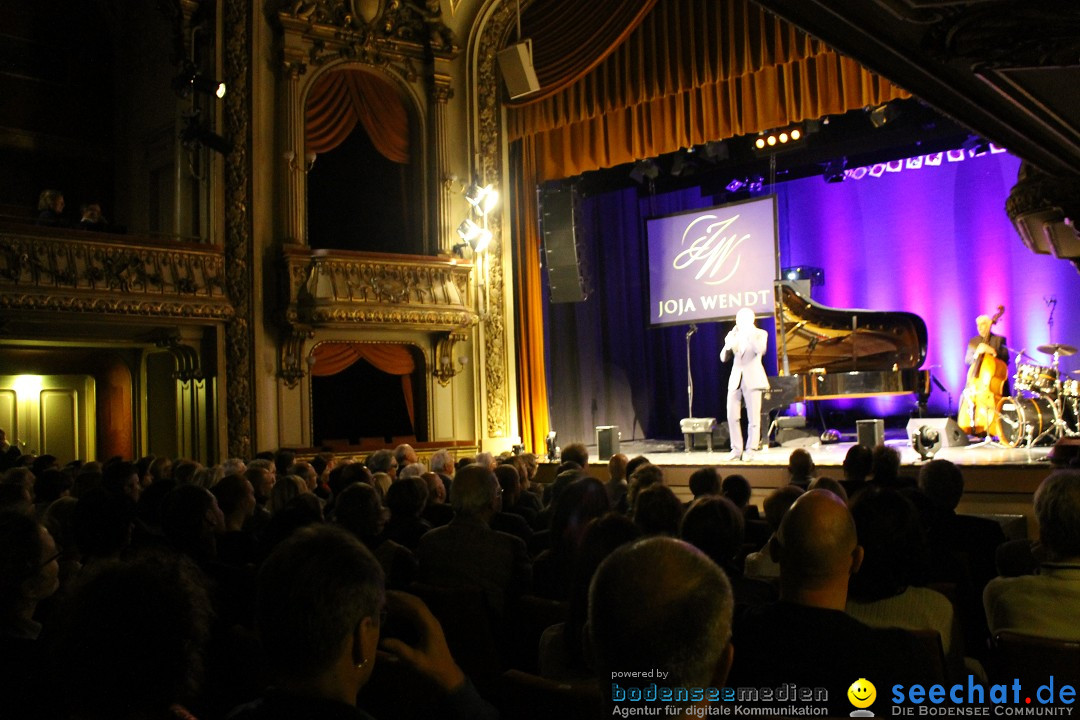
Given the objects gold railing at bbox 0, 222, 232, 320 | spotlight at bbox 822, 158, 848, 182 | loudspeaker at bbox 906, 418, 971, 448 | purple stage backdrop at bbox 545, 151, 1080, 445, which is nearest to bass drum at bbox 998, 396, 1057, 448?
loudspeaker at bbox 906, 418, 971, 448

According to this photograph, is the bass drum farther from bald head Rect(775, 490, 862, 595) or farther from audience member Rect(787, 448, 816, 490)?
bald head Rect(775, 490, 862, 595)

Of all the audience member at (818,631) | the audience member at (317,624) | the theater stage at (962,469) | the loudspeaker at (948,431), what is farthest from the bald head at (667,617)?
the loudspeaker at (948,431)

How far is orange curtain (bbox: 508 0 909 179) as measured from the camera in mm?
10016

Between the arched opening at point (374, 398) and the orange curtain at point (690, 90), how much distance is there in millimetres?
3047

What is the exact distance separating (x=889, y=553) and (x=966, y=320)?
11386 mm

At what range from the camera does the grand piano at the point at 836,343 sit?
11.2 meters

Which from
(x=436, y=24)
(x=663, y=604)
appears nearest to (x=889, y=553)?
(x=663, y=604)

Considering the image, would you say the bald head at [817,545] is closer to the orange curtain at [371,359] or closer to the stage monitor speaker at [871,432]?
the stage monitor speaker at [871,432]

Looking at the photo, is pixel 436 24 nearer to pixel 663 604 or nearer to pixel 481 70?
pixel 481 70

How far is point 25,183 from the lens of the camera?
1237 centimetres

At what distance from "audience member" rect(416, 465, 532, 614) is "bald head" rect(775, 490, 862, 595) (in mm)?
1339

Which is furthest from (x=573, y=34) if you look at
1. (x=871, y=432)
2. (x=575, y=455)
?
(x=575, y=455)

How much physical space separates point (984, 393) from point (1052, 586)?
27.6ft

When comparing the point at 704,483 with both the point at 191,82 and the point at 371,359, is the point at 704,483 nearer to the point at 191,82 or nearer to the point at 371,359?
the point at 191,82
